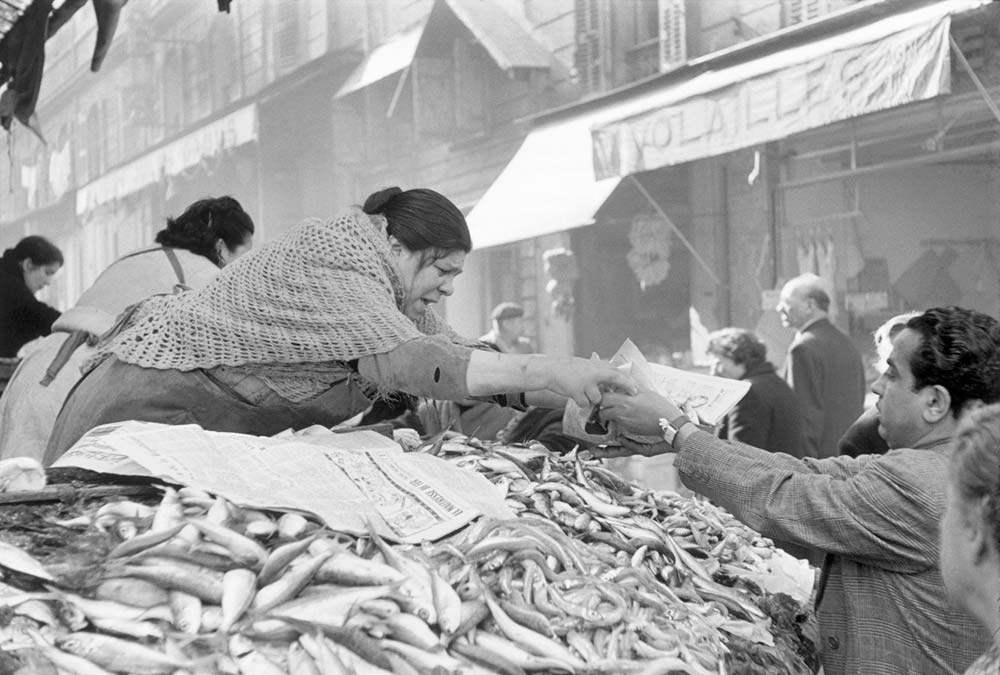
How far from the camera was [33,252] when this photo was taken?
5.84 metres

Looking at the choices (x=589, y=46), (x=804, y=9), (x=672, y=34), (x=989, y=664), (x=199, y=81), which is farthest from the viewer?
(x=199, y=81)

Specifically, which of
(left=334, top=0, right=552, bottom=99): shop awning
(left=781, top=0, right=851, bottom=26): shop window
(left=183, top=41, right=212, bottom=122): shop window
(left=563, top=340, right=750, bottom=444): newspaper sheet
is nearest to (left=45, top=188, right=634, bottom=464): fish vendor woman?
(left=563, top=340, right=750, bottom=444): newspaper sheet

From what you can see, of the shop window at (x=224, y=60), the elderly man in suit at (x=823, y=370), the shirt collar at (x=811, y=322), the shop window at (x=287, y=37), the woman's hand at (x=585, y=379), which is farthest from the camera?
the shop window at (x=224, y=60)

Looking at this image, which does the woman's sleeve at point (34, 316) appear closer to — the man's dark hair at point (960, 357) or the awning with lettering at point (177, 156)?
the man's dark hair at point (960, 357)

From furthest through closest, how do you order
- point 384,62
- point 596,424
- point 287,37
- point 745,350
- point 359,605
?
point 384,62 < point 287,37 < point 745,350 < point 596,424 < point 359,605

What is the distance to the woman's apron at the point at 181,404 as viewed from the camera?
7.94 feet

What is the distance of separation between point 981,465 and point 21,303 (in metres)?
5.22

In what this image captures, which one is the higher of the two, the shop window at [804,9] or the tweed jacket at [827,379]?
the shop window at [804,9]

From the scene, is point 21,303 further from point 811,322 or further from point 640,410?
point 640,410

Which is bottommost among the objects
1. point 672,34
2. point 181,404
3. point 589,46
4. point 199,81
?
point 181,404

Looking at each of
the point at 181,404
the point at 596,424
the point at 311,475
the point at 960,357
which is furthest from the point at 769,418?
the point at 311,475

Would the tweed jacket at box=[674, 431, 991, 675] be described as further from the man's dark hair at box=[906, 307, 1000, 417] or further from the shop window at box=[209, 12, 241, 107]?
the shop window at box=[209, 12, 241, 107]

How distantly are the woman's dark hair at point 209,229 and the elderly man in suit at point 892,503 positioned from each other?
6.67 ft

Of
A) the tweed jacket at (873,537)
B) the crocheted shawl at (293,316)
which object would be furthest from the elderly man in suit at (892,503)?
the crocheted shawl at (293,316)
